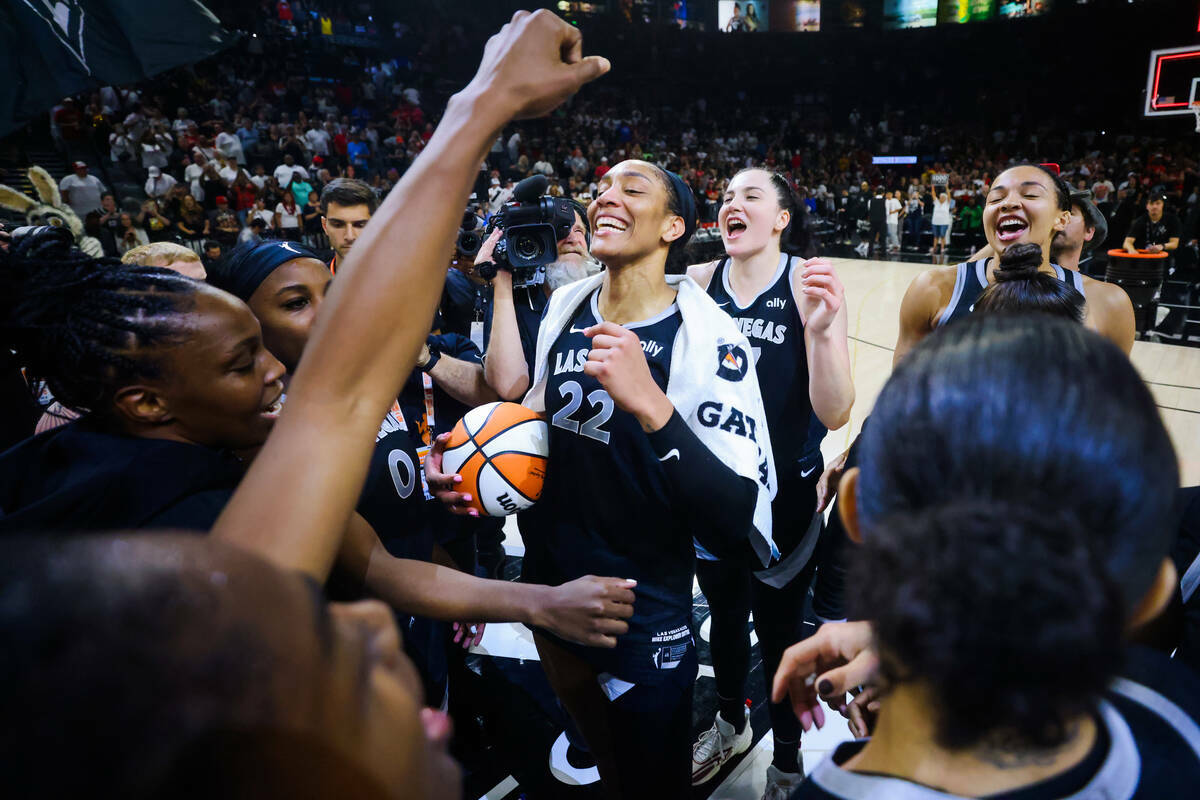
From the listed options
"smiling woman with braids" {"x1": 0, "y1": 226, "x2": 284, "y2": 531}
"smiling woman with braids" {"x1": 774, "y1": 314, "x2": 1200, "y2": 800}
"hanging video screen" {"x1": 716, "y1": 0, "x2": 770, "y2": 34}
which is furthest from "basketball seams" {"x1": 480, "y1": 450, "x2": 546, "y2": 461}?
"hanging video screen" {"x1": 716, "y1": 0, "x2": 770, "y2": 34}

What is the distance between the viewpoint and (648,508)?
1868mm

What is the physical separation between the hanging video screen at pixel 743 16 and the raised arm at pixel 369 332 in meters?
32.7

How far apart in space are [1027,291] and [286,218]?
11.5 meters

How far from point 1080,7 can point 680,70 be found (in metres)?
14.4

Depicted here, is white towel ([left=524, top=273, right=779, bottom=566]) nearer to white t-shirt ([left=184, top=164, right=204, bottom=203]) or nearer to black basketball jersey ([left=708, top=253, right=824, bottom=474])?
black basketball jersey ([left=708, top=253, right=824, bottom=474])

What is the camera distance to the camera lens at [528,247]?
2502 millimetres

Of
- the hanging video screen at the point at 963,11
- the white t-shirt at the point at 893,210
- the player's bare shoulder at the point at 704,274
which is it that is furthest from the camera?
the hanging video screen at the point at 963,11

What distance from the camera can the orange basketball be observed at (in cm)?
192

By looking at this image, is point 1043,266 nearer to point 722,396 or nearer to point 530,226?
point 722,396

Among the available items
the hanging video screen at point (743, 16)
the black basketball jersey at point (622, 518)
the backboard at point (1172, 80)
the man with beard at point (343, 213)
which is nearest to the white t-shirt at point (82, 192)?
the man with beard at point (343, 213)

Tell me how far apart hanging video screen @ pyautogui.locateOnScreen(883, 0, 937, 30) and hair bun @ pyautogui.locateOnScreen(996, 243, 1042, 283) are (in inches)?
1244

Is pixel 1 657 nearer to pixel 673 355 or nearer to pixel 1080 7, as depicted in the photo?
pixel 673 355

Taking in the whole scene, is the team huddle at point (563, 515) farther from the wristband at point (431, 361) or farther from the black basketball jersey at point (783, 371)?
the wristband at point (431, 361)

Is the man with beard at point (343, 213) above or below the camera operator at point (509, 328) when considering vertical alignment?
above
